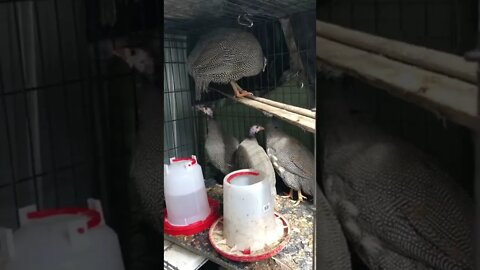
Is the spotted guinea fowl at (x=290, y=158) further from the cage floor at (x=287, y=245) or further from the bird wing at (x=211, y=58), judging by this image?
the bird wing at (x=211, y=58)

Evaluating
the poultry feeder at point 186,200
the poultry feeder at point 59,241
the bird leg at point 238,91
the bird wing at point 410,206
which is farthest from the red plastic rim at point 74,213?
the bird leg at point 238,91

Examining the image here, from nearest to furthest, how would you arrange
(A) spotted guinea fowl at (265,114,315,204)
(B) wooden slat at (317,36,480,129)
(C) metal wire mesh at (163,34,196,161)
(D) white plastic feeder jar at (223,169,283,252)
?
(B) wooden slat at (317,36,480,129) < (D) white plastic feeder jar at (223,169,283,252) < (C) metal wire mesh at (163,34,196,161) < (A) spotted guinea fowl at (265,114,315,204)

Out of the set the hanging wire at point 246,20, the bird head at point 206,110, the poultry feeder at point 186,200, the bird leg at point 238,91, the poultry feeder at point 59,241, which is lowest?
the poultry feeder at point 186,200

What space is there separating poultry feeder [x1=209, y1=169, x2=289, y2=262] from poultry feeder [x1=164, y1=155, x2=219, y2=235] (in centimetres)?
6

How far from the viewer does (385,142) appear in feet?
1.26

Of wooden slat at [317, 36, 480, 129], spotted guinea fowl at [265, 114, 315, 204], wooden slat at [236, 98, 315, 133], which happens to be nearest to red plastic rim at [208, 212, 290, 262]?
spotted guinea fowl at [265, 114, 315, 204]

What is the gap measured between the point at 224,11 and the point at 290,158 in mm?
493

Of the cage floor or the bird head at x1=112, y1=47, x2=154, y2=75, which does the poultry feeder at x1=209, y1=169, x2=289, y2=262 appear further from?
the bird head at x1=112, y1=47, x2=154, y2=75

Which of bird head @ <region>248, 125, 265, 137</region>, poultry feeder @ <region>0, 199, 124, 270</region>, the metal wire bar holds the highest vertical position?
the metal wire bar

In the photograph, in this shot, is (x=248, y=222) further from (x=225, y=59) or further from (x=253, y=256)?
(x=225, y=59)

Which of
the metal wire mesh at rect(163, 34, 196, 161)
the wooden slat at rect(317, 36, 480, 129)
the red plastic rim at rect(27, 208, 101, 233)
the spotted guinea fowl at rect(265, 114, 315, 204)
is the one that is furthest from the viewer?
the spotted guinea fowl at rect(265, 114, 315, 204)

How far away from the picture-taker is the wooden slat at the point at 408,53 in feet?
1.14

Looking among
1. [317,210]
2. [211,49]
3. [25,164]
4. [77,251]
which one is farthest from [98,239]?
[211,49]

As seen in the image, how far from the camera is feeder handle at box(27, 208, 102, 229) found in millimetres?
454
